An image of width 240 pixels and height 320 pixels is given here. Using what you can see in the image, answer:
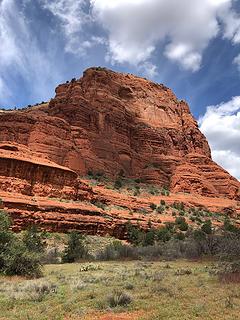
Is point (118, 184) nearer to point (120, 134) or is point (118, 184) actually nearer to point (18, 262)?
point (120, 134)

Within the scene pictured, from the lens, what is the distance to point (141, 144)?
254ft

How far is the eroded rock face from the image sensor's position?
58.9 m

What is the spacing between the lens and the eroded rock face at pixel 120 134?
58906mm

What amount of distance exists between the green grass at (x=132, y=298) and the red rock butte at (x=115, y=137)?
2762 cm

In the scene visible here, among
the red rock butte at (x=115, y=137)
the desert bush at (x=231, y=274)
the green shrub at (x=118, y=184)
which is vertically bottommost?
the desert bush at (x=231, y=274)

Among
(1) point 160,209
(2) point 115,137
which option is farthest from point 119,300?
(2) point 115,137

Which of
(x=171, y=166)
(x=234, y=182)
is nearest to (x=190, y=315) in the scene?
(x=171, y=166)

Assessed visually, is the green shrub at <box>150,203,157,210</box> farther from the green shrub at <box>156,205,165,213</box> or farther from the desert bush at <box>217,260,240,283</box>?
the desert bush at <box>217,260,240,283</box>

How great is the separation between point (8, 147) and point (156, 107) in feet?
169

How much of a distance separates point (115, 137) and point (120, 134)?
72.5 inches

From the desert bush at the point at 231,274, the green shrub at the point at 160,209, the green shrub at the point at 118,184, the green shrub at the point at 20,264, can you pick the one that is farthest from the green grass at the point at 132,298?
the green shrub at the point at 118,184

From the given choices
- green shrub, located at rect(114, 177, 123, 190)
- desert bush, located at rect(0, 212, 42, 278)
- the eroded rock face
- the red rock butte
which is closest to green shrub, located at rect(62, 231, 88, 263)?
desert bush, located at rect(0, 212, 42, 278)

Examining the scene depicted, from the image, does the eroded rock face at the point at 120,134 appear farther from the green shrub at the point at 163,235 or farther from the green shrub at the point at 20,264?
the green shrub at the point at 20,264

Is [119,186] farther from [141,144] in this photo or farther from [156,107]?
[156,107]
